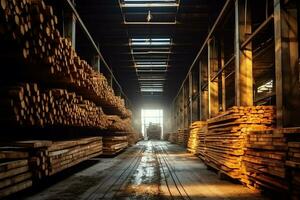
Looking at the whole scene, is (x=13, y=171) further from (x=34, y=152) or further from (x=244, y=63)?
(x=244, y=63)

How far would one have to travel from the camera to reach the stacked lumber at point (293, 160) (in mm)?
5949

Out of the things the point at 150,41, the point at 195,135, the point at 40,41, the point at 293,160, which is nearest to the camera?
the point at 293,160

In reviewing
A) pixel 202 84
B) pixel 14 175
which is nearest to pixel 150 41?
pixel 202 84

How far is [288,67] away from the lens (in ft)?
25.2

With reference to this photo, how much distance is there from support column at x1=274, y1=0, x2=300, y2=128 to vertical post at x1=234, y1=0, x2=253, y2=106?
3034 millimetres

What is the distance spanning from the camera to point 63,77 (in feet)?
27.5

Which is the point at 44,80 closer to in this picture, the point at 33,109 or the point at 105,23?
the point at 33,109

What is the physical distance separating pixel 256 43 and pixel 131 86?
24199mm

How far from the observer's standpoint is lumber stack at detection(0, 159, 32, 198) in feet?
17.6

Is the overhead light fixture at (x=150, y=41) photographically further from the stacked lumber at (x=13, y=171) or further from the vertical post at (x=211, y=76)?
the stacked lumber at (x=13, y=171)

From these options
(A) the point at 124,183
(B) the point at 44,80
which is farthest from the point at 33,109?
(A) the point at 124,183

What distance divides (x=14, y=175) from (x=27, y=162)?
659 mm

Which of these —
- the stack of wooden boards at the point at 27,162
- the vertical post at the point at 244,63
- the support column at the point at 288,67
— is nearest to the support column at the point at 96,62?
the vertical post at the point at 244,63

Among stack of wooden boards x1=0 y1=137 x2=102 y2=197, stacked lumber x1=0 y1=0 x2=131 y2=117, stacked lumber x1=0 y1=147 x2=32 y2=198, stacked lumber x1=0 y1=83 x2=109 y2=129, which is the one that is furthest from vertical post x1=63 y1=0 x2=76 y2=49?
stacked lumber x1=0 y1=147 x2=32 y2=198
